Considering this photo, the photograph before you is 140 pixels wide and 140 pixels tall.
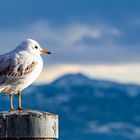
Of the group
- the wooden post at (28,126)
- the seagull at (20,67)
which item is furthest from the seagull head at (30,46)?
the wooden post at (28,126)

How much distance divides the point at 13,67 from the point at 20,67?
0.33 m

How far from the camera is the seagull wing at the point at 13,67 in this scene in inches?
575

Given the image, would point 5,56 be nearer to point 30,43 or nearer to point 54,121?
point 30,43

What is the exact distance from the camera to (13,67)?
49.3 feet

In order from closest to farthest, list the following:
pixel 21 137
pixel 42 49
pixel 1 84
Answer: pixel 21 137
pixel 1 84
pixel 42 49

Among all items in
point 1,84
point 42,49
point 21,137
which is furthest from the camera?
point 42,49

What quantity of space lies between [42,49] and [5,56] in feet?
4.25

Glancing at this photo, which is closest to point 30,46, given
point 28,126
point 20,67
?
point 20,67

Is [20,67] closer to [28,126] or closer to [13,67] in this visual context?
[13,67]

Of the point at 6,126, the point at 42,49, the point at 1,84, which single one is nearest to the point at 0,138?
the point at 6,126

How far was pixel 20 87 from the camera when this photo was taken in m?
15.2

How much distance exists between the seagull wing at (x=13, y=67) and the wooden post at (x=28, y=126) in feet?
12.5

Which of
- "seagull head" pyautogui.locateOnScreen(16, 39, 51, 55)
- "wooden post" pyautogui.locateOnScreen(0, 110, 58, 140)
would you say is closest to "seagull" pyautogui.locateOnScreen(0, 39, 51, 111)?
"seagull head" pyautogui.locateOnScreen(16, 39, 51, 55)

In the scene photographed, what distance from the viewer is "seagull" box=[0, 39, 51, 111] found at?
579 inches
